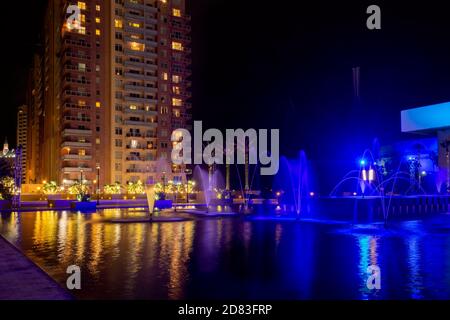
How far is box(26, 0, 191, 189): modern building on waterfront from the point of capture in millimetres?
89312

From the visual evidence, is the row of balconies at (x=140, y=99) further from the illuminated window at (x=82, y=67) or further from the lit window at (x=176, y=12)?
the lit window at (x=176, y=12)

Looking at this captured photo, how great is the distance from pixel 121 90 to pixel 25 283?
8747 centimetres

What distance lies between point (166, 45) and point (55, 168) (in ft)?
118

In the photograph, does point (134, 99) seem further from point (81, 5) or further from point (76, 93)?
point (81, 5)

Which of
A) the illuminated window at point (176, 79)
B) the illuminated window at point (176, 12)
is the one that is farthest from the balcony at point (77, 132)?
the illuminated window at point (176, 12)

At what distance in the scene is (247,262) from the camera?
12.1 metres

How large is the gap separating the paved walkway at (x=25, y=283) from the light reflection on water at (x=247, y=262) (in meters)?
0.41

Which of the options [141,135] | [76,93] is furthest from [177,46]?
[76,93]

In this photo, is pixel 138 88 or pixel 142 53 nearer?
pixel 138 88

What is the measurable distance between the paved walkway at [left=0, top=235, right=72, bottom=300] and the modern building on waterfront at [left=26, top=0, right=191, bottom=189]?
79.8 metres

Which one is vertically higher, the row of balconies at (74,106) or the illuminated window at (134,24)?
the illuminated window at (134,24)

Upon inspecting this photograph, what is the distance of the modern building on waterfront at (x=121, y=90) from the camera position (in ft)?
293
